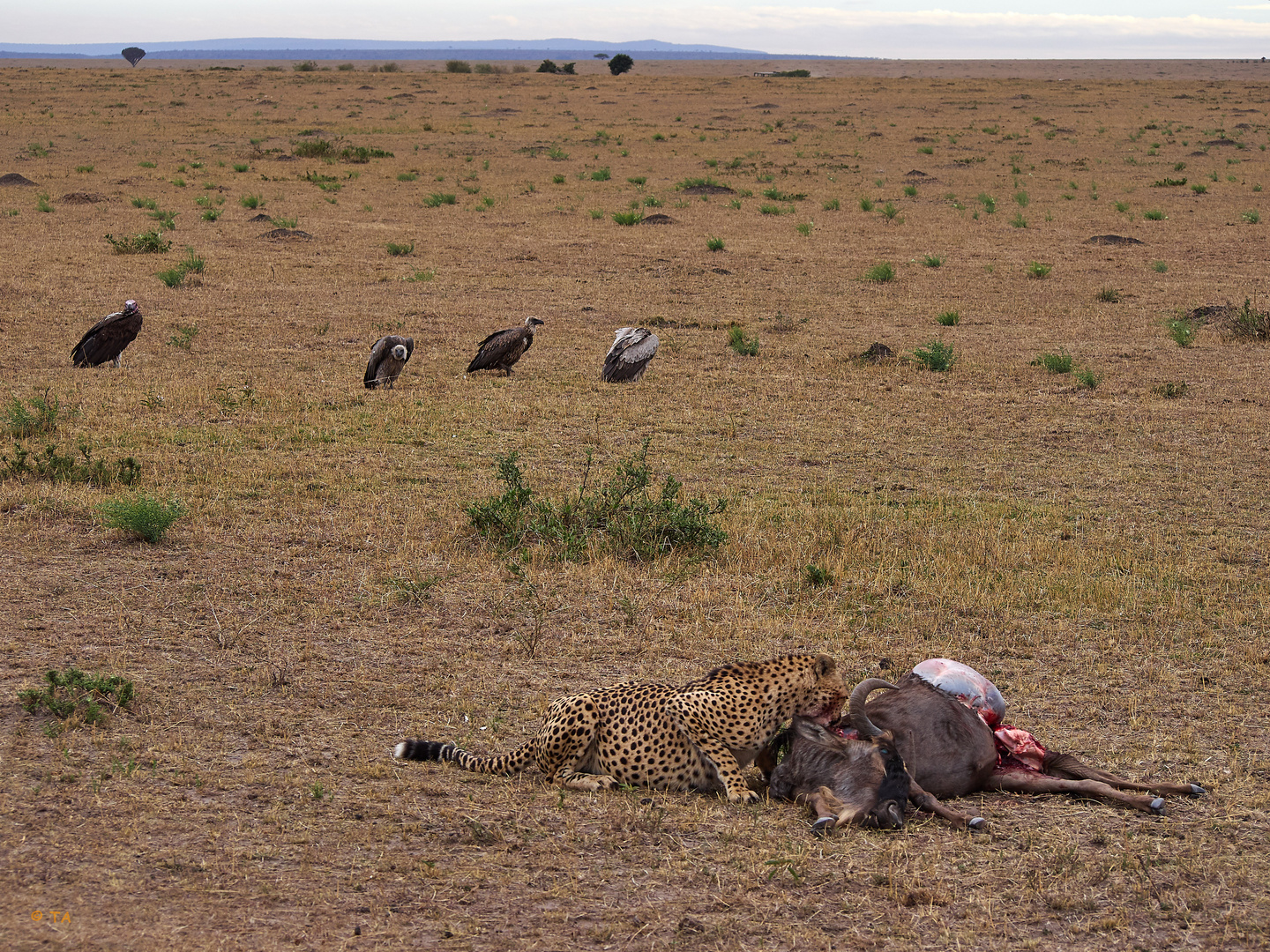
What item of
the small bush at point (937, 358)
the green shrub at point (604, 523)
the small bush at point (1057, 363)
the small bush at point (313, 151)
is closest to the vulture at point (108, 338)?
the green shrub at point (604, 523)

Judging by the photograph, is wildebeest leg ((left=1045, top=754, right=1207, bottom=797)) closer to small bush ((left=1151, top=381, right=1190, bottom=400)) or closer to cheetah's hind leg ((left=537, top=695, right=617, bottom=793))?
cheetah's hind leg ((left=537, top=695, right=617, bottom=793))

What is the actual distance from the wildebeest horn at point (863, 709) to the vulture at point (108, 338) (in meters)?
9.82

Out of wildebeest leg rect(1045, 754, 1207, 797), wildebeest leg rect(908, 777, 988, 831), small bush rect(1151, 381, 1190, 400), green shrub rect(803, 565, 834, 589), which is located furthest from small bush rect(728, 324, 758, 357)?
wildebeest leg rect(908, 777, 988, 831)

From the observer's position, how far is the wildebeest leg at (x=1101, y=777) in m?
4.70

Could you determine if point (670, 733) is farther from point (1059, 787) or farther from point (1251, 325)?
point (1251, 325)

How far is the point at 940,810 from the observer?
448cm

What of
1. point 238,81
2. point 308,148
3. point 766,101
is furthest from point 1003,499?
point 238,81

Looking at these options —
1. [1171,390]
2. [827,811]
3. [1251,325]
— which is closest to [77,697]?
[827,811]

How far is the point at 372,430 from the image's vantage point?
10328mm

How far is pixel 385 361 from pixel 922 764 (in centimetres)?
825

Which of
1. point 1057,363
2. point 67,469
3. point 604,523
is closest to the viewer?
point 604,523

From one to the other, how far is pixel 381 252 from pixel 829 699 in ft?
55.3

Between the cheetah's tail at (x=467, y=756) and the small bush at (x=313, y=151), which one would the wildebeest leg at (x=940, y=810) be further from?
the small bush at (x=313, y=151)

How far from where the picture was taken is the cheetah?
15.5ft
